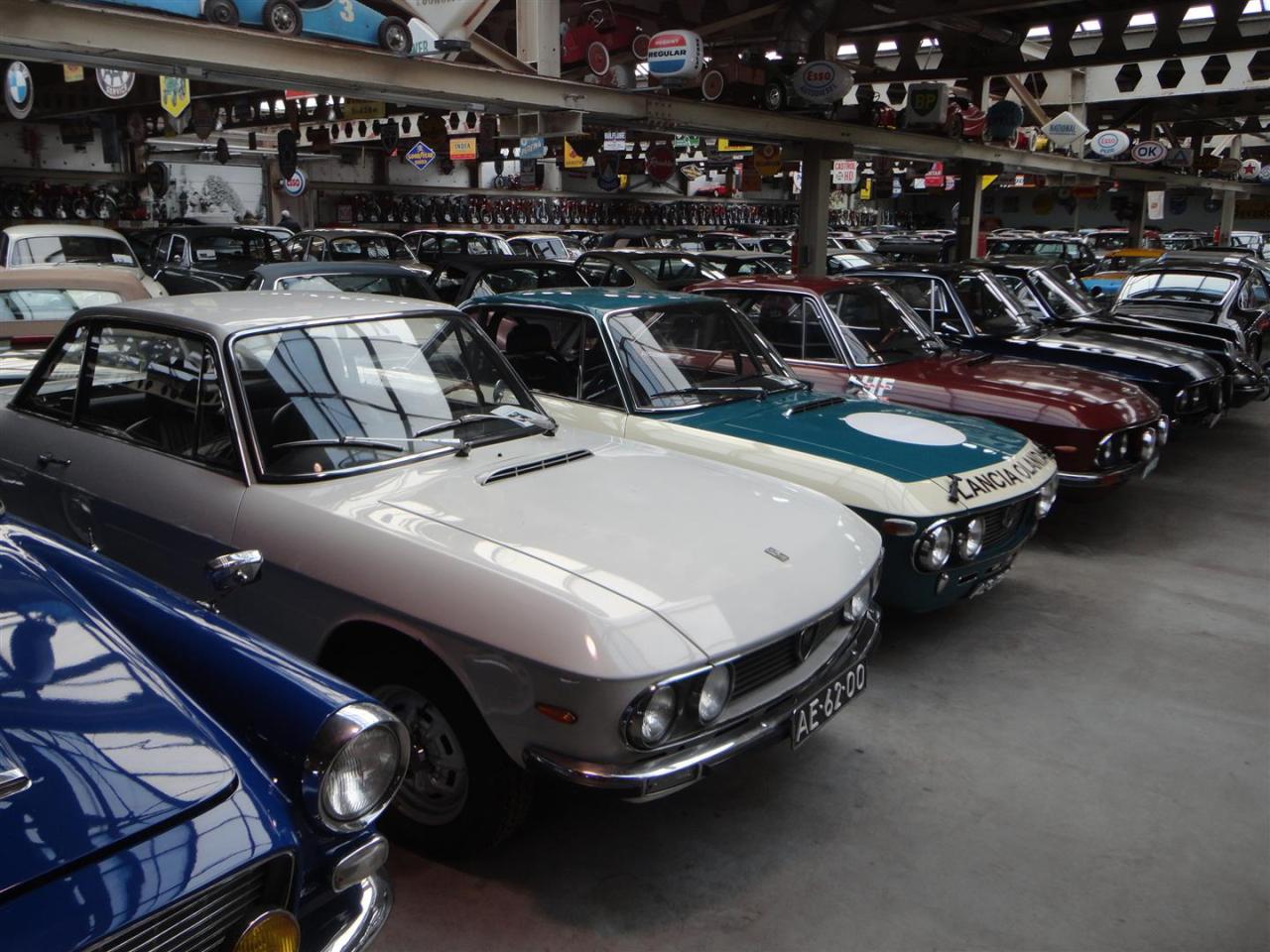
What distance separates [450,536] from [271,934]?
1.26 meters

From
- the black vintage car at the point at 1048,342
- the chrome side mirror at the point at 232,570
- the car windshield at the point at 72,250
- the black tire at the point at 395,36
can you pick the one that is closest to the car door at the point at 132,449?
the chrome side mirror at the point at 232,570

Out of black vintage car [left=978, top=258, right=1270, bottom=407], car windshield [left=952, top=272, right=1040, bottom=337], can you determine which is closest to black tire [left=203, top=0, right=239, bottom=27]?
car windshield [left=952, top=272, right=1040, bottom=337]

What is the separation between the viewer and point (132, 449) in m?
3.48

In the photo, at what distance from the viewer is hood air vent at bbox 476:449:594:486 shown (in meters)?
3.24

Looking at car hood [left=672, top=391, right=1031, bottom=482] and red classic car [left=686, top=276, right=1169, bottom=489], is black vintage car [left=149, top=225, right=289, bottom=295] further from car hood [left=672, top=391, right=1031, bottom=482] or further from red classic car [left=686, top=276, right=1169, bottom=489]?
car hood [left=672, top=391, right=1031, bottom=482]

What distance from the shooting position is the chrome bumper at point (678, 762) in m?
2.48

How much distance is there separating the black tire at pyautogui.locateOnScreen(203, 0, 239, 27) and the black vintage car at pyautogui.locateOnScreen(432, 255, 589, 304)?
3.32 meters

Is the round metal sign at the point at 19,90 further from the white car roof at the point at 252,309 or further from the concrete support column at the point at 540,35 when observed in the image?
the white car roof at the point at 252,309

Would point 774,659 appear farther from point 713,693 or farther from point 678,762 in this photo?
point 678,762

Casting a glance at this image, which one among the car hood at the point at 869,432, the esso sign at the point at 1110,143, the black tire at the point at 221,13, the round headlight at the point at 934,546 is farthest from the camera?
the esso sign at the point at 1110,143

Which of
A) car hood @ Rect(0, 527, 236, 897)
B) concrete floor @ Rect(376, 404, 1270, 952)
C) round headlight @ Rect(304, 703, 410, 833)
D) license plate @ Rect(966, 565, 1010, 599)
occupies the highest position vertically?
car hood @ Rect(0, 527, 236, 897)

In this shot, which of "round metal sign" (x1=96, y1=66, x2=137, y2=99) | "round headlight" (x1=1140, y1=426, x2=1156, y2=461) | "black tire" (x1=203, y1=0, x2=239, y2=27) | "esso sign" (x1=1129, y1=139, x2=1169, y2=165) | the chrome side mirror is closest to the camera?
the chrome side mirror

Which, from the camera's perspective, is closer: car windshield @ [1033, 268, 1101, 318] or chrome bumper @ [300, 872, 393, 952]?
chrome bumper @ [300, 872, 393, 952]

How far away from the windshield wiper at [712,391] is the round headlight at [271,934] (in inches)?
129
